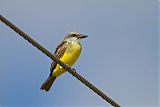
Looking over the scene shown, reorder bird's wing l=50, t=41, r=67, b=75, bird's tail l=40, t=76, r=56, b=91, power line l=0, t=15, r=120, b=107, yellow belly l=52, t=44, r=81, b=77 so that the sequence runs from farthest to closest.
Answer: bird's tail l=40, t=76, r=56, b=91
bird's wing l=50, t=41, r=67, b=75
yellow belly l=52, t=44, r=81, b=77
power line l=0, t=15, r=120, b=107

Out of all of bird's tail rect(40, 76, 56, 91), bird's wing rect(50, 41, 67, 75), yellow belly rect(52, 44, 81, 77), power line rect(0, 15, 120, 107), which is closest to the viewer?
power line rect(0, 15, 120, 107)

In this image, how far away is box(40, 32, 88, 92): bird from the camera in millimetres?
11703

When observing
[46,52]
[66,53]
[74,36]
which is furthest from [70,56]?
[46,52]

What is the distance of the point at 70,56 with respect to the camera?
11695mm

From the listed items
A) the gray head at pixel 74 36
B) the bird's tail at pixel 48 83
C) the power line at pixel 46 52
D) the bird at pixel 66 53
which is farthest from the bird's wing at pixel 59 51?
the power line at pixel 46 52

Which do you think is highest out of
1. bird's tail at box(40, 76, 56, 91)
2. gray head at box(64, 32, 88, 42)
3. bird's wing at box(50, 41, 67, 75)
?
gray head at box(64, 32, 88, 42)

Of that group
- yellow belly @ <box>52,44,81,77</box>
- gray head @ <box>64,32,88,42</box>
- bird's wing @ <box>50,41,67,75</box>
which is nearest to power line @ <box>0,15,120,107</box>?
yellow belly @ <box>52,44,81,77</box>

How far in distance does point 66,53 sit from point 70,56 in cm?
14

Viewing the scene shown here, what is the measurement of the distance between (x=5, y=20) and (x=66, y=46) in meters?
5.66

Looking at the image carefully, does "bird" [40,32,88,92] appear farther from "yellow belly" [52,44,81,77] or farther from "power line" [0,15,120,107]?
"power line" [0,15,120,107]

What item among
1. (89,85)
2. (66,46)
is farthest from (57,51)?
(89,85)

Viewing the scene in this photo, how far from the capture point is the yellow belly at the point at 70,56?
38.2 ft

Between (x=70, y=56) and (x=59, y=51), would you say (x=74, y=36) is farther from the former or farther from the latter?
(x=70, y=56)

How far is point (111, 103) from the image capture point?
6930 millimetres
